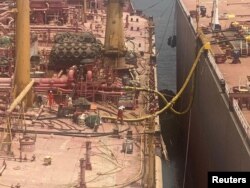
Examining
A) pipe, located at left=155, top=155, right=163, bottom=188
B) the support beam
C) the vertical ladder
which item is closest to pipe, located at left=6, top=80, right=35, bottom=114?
the support beam

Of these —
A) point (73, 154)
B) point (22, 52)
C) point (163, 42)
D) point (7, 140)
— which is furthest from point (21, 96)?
point (163, 42)

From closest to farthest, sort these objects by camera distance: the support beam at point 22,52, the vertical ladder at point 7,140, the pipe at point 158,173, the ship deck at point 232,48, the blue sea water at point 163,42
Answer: the pipe at point 158,173 < the vertical ladder at point 7,140 < the support beam at point 22,52 < the ship deck at point 232,48 < the blue sea water at point 163,42

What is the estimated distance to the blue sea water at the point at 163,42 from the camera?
48.3 meters

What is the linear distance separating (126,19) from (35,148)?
23191mm

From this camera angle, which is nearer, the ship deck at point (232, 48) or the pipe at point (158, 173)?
the pipe at point (158, 173)

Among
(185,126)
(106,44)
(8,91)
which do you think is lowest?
(185,126)

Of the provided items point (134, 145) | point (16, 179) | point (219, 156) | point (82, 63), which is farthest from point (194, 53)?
point (16, 179)

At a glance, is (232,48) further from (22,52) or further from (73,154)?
(73,154)

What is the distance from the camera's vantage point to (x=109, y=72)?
23969mm

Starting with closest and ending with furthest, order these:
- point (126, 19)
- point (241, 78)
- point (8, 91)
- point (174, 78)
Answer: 1. point (8, 91)
2. point (241, 78)
3. point (126, 19)
4. point (174, 78)

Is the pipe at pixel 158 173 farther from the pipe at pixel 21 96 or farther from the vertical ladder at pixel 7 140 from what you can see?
the pipe at pixel 21 96

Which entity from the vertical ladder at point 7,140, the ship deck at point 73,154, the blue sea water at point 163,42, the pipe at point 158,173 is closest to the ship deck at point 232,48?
the pipe at point 158,173

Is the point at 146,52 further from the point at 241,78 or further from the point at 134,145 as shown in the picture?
the point at 134,145

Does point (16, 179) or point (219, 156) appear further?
point (219, 156)
